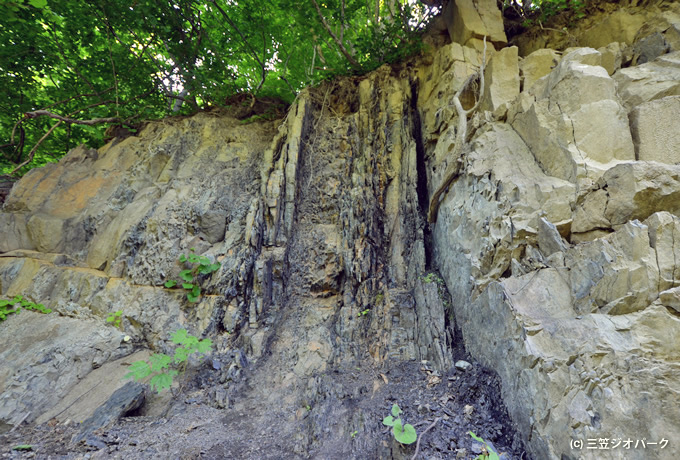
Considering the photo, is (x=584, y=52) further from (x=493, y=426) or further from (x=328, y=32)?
(x=328, y=32)

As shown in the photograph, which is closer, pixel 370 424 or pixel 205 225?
pixel 370 424

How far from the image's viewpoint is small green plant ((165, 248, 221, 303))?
6.00m

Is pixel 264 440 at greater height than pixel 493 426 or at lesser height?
lesser

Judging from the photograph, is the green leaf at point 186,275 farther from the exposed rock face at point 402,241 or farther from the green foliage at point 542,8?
the green foliage at point 542,8

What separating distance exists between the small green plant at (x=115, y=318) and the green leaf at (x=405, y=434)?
559 centimetres

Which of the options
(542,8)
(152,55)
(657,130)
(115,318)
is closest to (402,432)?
(657,130)

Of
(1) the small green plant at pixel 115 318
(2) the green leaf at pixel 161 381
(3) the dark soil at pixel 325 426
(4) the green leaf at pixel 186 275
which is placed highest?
(4) the green leaf at pixel 186 275

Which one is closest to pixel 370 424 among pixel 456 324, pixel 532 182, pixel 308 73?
pixel 456 324

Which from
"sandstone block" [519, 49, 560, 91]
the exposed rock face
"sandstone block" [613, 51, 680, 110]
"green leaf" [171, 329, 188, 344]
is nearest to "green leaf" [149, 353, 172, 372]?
"green leaf" [171, 329, 188, 344]

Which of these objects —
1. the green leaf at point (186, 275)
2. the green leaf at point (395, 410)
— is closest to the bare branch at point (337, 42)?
the green leaf at point (186, 275)

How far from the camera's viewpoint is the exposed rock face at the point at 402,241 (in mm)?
2629

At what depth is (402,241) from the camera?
20.8ft

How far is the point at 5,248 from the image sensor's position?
6.98 m

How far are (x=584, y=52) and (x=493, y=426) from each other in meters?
5.76
